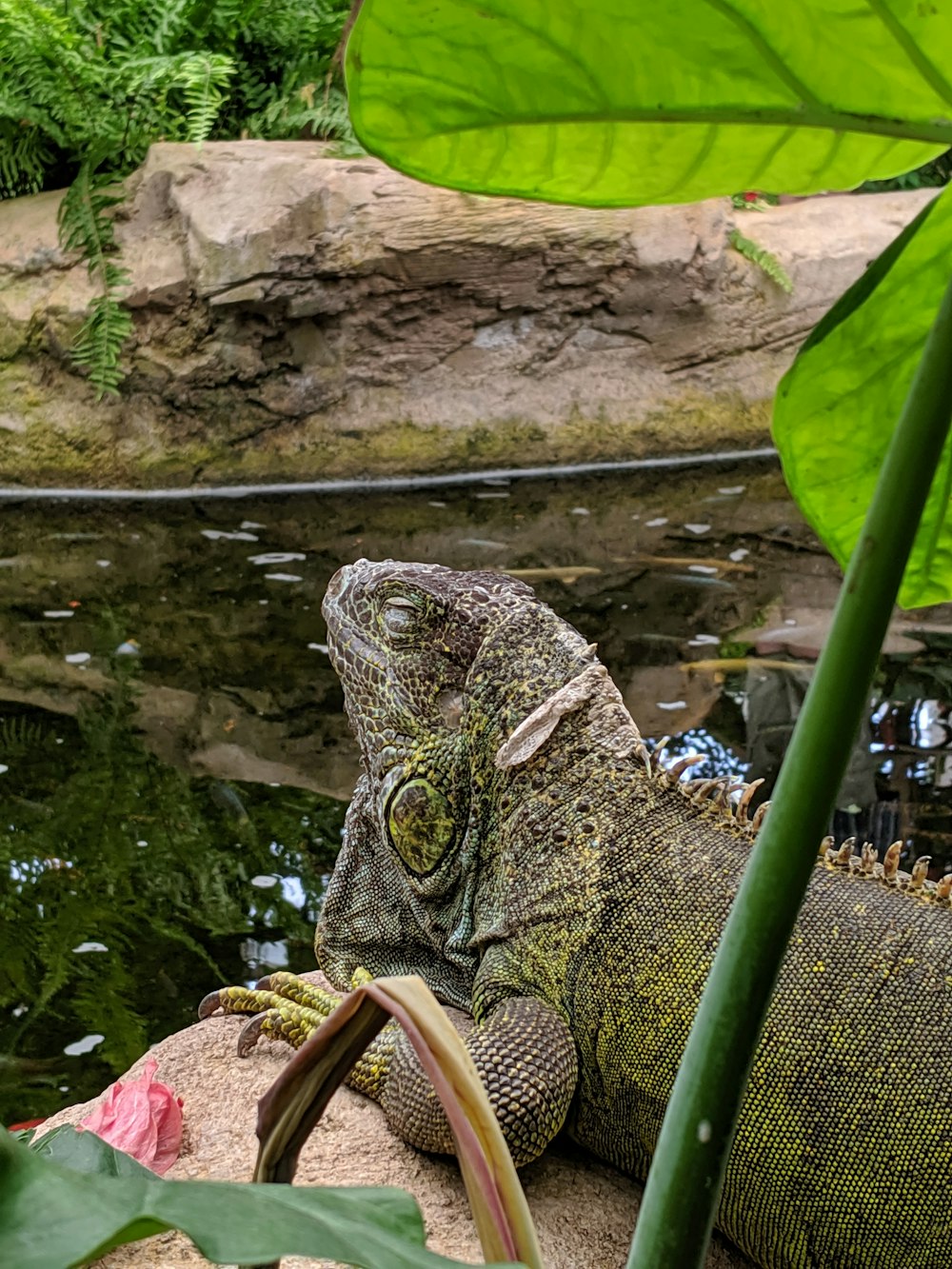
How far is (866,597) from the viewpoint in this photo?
0.57m

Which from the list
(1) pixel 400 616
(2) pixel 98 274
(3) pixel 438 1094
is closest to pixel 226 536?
(2) pixel 98 274

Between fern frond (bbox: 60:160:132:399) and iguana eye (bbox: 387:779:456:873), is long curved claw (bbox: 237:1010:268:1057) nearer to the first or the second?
iguana eye (bbox: 387:779:456:873)

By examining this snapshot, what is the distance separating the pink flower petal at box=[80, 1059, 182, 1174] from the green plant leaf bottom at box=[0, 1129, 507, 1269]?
1.68 meters

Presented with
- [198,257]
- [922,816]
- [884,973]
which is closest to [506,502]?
[198,257]

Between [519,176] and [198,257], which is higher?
[519,176]

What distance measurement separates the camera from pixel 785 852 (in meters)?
0.59

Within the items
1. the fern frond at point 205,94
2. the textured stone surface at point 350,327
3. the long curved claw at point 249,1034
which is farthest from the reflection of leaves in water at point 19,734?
the fern frond at point 205,94

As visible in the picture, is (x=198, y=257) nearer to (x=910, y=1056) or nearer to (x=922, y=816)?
(x=922, y=816)

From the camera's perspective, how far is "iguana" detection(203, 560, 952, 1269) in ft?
6.51

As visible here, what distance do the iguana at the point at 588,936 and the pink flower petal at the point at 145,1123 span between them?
34 centimetres

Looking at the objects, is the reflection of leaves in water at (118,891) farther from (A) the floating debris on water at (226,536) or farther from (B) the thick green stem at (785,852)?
(B) the thick green stem at (785,852)

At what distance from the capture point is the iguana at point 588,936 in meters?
1.98

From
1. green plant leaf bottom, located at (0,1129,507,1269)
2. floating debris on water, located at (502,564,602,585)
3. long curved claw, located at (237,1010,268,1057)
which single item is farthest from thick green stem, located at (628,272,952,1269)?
floating debris on water, located at (502,564,602,585)

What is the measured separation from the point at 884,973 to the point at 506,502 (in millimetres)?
6145
